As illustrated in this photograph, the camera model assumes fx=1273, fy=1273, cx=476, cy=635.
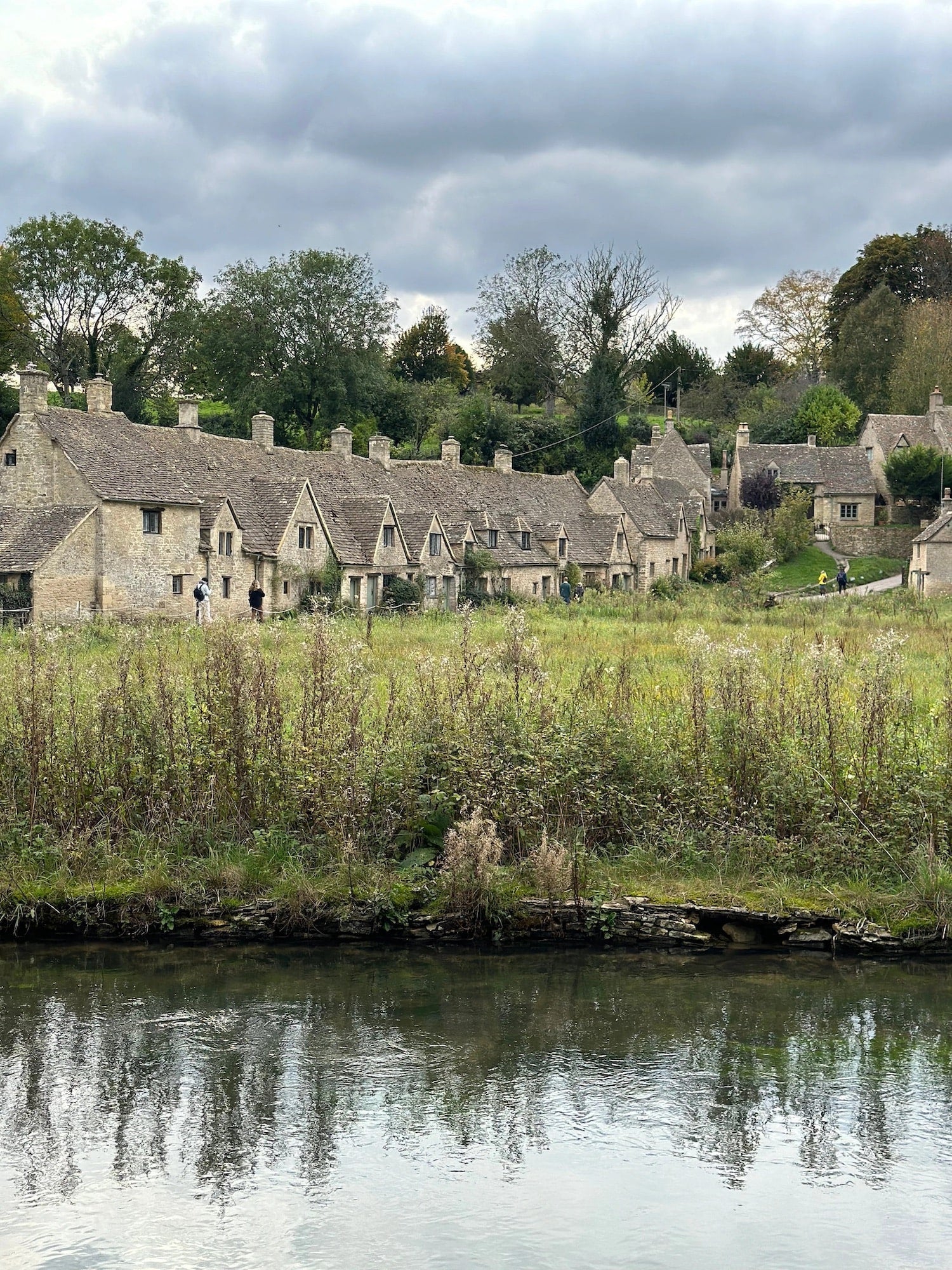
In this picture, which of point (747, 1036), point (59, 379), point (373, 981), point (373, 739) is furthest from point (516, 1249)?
point (59, 379)

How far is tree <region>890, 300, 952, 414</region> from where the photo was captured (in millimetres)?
→ 92250

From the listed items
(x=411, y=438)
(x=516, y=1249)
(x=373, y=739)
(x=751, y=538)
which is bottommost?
(x=516, y=1249)

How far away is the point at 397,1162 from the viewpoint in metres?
11.0

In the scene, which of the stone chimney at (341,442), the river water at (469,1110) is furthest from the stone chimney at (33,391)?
the river water at (469,1110)

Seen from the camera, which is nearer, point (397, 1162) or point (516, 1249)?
point (516, 1249)

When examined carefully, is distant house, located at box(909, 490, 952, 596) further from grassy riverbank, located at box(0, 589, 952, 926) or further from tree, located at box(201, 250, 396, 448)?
grassy riverbank, located at box(0, 589, 952, 926)

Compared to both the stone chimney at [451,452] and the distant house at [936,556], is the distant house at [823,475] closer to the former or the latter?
the distant house at [936,556]

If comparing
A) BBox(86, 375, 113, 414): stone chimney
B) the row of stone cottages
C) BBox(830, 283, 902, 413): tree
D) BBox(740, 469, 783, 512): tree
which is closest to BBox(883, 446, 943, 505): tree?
BBox(740, 469, 783, 512): tree

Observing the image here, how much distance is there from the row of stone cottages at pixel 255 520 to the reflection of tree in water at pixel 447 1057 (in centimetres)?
2882

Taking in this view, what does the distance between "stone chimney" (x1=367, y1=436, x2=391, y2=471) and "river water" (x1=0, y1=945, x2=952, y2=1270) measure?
47264mm

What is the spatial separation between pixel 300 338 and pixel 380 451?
55.2ft

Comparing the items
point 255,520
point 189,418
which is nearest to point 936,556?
point 255,520

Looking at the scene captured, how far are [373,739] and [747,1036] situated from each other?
272 inches

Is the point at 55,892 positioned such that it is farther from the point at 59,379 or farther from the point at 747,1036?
the point at 59,379
